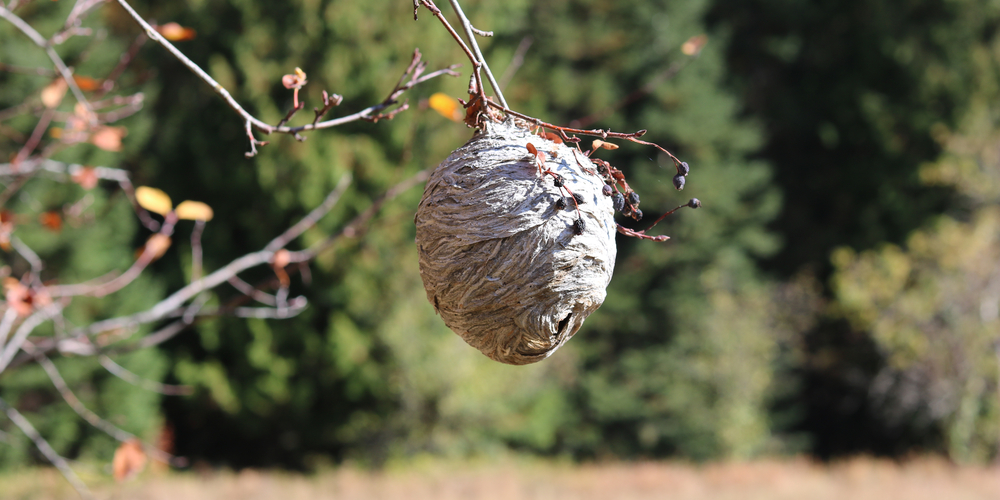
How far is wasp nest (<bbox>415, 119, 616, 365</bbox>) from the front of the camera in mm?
1416

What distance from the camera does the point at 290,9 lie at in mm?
9758

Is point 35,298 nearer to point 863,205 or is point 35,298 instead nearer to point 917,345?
point 917,345

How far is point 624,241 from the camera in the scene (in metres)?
12.5

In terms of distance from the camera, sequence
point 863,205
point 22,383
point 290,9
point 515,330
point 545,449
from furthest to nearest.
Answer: point 863,205 → point 545,449 → point 290,9 → point 22,383 → point 515,330

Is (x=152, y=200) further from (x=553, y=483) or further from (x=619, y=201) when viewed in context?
(x=553, y=483)

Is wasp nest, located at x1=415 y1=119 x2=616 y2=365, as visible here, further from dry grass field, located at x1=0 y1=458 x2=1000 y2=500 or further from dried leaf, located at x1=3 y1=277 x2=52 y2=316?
dry grass field, located at x1=0 y1=458 x2=1000 y2=500

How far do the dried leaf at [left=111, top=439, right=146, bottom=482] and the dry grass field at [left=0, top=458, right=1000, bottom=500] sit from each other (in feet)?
17.9

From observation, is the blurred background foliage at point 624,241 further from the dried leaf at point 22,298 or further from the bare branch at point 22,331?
the dried leaf at point 22,298

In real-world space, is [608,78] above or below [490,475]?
above

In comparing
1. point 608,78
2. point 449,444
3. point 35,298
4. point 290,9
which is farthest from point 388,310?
point 35,298

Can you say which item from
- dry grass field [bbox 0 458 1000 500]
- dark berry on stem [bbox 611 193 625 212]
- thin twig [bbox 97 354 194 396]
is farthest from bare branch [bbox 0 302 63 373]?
dry grass field [bbox 0 458 1000 500]

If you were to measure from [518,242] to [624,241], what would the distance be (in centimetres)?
1123

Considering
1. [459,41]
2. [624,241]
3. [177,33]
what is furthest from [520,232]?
[624,241]

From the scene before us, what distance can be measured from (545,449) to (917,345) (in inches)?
215
